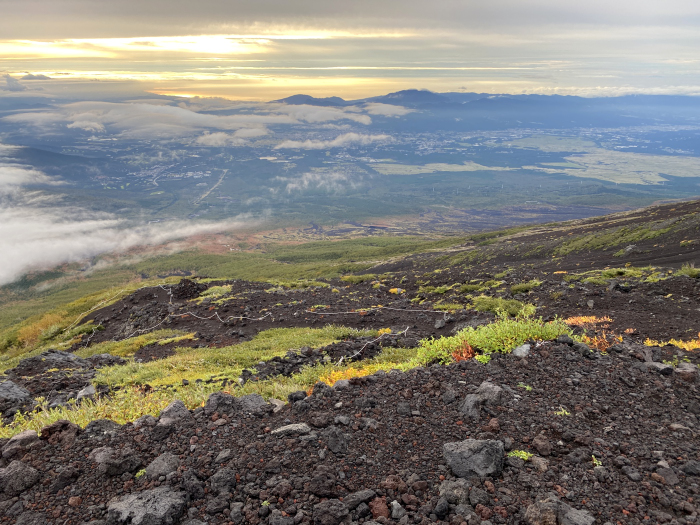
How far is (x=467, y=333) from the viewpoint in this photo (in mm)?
10352

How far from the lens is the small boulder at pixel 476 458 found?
5.21 m

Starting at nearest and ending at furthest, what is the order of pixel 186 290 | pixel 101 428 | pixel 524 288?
pixel 101 428 → pixel 524 288 → pixel 186 290

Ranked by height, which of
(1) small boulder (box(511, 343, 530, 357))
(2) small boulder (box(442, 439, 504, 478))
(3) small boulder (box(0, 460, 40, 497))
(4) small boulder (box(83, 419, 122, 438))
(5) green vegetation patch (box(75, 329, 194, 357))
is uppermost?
(2) small boulder (box(442, 439, 504, 478))

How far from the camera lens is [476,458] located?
530 cm

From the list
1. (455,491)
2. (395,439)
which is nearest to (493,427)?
(395,439)

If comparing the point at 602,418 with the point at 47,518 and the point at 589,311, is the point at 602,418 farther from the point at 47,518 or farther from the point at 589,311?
the point at 589,311

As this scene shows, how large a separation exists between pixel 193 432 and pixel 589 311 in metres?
16.3

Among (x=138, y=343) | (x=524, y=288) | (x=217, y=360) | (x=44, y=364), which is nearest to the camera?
(x=217, y=360)

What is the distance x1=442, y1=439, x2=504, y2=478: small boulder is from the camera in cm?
521

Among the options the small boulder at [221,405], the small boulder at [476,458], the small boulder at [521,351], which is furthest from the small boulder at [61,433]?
the small boulder at [521,351]

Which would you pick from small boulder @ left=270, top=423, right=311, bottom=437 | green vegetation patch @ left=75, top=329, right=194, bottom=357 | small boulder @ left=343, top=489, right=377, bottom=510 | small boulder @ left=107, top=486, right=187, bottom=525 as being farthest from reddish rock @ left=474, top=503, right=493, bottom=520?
green vegetation patch @ left=75, top=329, right=194, bottom=357

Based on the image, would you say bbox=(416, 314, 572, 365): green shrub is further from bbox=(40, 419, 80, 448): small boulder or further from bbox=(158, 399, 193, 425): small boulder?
bbox=(40, 419, 80, 448): small boulder

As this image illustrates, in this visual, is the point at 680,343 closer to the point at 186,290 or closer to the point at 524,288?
the point at 524,288

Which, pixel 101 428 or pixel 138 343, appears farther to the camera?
pixel 138 343
